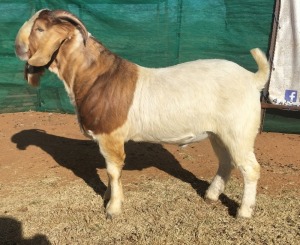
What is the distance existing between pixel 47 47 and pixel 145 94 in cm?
108

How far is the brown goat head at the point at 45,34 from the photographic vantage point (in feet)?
12.6

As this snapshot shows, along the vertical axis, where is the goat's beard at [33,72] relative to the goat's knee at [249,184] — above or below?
above

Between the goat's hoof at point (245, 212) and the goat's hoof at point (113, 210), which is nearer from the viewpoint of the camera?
the goat's hoof at point (245, 212)

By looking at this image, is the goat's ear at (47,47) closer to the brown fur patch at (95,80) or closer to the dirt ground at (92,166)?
the brown fur patch at (95,80)

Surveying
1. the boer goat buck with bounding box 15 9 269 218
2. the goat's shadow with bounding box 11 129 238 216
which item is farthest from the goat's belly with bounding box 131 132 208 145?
the goat's shadow with bounding box 11 129 238 216

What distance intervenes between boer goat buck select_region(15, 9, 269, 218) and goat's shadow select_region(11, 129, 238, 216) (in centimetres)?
111

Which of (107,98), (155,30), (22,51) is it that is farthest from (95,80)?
(155,30)

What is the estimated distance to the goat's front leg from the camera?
13.6ft

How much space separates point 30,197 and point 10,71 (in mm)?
4044

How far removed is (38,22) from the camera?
3863 mm

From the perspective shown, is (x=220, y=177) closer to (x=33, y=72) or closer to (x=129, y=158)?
(x=129, y=158)

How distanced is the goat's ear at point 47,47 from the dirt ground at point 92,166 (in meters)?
1.79

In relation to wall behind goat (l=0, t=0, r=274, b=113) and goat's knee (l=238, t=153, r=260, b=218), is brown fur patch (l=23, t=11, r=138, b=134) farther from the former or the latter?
wall behind goat (l=0, t=0, r=274, b=113)

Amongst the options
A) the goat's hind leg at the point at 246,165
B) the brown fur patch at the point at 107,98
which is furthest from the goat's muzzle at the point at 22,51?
the goat's hind leg at the point at 246,165
